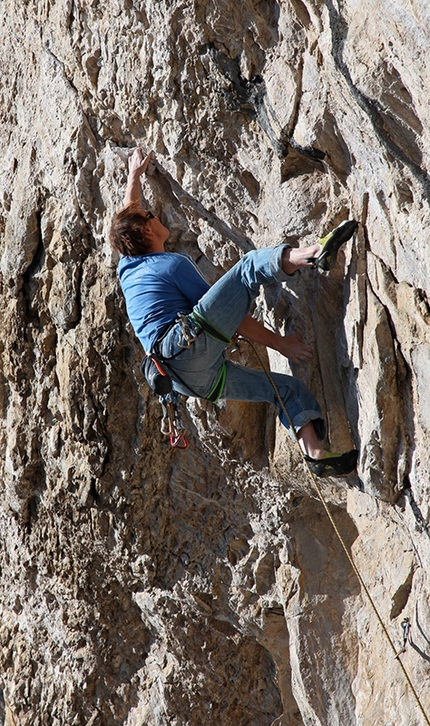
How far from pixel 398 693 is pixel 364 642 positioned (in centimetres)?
46

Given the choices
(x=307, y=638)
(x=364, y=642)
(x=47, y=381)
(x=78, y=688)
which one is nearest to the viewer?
A: (x=364, y=642)

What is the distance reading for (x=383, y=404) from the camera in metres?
3.43

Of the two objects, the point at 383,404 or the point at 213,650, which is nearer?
the point at 383,404

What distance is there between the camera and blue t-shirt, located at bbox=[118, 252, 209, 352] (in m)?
3.71

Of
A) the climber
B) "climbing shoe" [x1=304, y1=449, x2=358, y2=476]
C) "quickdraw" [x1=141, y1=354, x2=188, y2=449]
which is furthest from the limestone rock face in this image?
"quickdraw" [x1=141, y1=354, x2=188, y2=449]

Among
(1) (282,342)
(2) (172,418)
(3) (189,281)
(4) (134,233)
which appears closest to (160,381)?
(2) (172,418)

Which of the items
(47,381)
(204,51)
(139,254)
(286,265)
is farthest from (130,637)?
(204,51)

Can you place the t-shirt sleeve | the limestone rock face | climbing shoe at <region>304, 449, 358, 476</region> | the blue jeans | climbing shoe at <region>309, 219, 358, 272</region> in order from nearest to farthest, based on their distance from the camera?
climbing shoe at <region>309, 219, 358, 272</region>, the limestone rock face, the blue jeans, climbing shoe at <region>304, 449, 358, 476</region>, the t-shirt sleeve

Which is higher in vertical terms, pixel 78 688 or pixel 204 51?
pixel 204 51

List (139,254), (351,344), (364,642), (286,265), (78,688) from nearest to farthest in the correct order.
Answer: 1. (286,265)
2. (351,344)
3. (139,254)
4. (364,642)
5. (78,688)

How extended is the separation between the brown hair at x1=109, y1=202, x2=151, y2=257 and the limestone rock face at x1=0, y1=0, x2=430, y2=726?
1.84ft

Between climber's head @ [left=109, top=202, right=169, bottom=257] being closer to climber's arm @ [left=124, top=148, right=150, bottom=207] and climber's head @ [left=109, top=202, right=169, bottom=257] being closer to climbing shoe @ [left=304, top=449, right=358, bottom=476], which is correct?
climber's arm @ [left=124, top=148, right=150, bottom=207]

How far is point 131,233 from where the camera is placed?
12.6 ft

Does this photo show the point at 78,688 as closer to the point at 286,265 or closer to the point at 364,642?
the point at 364,642
